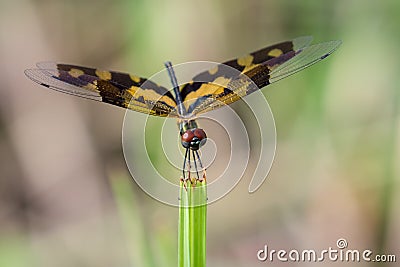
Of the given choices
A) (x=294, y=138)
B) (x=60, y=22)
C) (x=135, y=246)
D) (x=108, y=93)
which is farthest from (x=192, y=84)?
(x=60, y=22)

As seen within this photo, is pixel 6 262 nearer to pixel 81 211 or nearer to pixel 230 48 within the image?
pixel 81 211

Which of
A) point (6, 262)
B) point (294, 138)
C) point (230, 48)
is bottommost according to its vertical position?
point (6, 262)

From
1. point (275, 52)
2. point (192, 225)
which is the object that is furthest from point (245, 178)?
point (192, 225)

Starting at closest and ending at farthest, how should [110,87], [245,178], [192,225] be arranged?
[192,225]
[110,87]
[245,178]

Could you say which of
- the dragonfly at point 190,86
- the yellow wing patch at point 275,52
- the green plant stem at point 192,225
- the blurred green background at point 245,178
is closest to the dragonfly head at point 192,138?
the dragonfly at point 190,86
